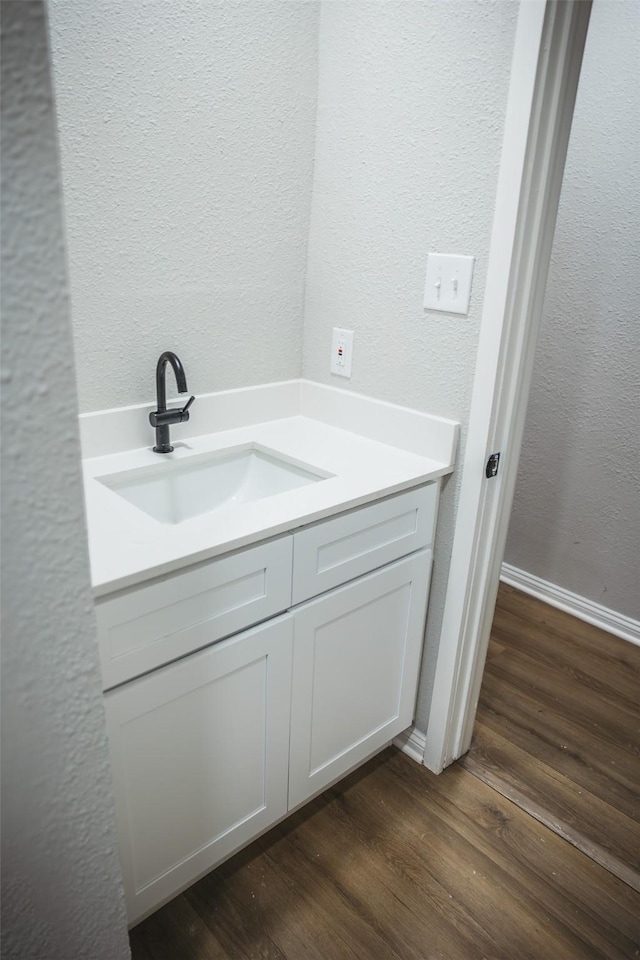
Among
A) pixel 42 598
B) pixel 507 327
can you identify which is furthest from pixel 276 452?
pixel 42 598

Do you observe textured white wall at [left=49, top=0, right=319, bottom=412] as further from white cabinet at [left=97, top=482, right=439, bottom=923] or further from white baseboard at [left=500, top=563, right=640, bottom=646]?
white baseboard at [left=500, top=563, right=640, bottom=646]

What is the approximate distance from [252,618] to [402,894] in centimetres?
74

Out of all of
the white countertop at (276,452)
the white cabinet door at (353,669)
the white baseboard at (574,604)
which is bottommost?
the white baseboard at (574,604)

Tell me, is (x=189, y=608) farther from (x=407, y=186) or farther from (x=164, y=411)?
(x=407, y=186)

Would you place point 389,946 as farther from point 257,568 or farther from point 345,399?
point 345,399

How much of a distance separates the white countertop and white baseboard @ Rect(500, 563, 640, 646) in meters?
1.29

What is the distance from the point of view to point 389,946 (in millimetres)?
1318

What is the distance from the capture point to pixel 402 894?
142 cm

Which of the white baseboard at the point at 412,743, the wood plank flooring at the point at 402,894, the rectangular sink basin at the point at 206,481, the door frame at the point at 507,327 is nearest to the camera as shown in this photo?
the door frame at the point at 507,327

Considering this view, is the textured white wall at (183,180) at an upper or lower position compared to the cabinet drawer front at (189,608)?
upper

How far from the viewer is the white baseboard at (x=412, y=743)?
5.87ft

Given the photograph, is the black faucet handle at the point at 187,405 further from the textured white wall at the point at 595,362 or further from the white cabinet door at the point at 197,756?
the textured white wall at the point at 595,362

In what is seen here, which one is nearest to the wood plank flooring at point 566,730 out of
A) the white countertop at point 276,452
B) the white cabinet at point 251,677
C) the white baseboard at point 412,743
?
the white baseboard at point 412,743

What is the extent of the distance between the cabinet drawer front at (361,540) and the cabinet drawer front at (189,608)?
0.17ft
